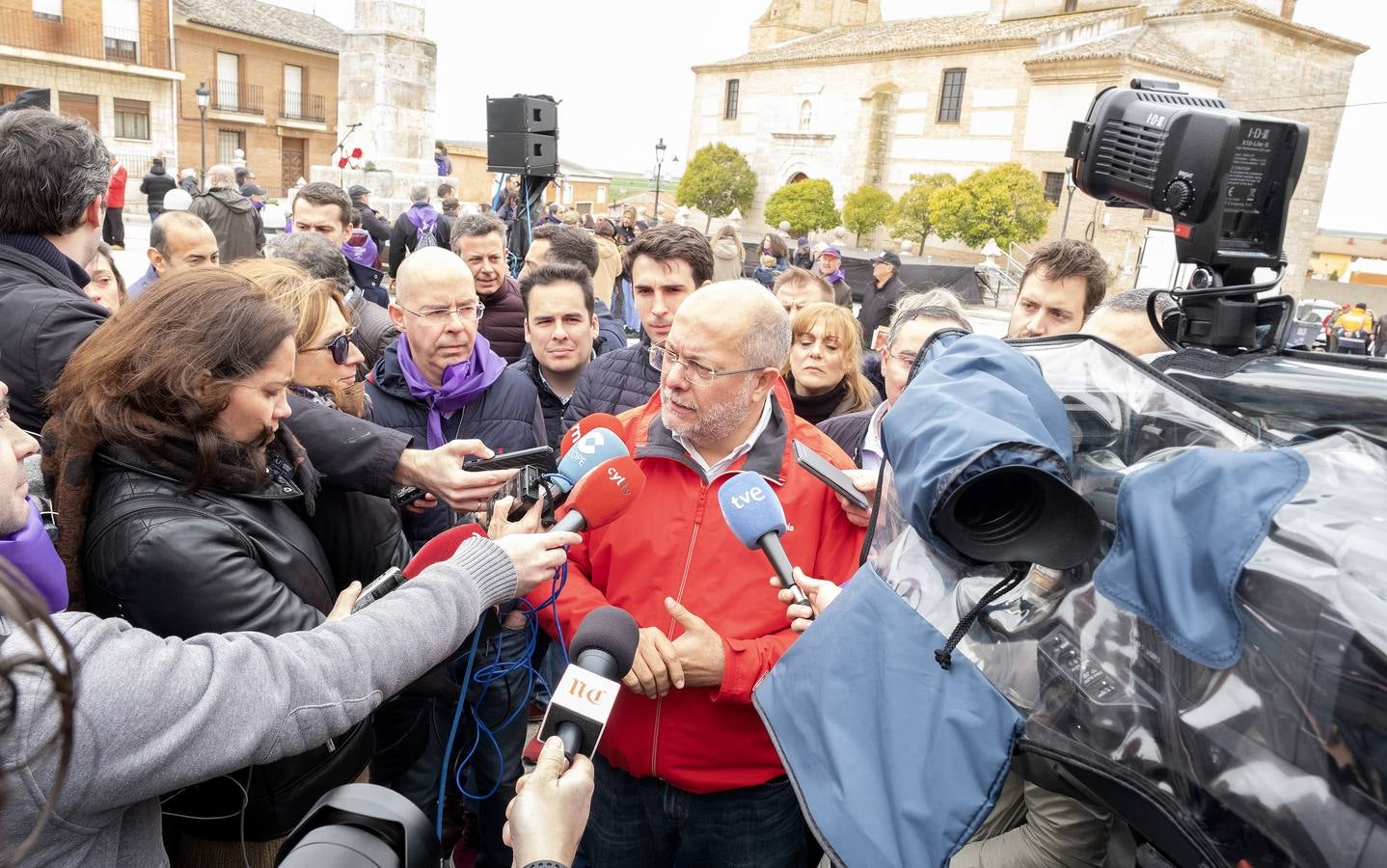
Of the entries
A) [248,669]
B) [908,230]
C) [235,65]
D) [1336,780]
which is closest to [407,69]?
[248,669]

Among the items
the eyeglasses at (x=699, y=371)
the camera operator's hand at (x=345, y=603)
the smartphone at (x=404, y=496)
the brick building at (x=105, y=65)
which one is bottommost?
the camera operator's hand at (x=345, y=603)

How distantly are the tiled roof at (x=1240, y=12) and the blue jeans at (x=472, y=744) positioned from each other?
3871 cm

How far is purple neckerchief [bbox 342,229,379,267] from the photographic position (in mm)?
6496

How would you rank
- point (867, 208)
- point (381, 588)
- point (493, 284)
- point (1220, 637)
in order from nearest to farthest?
point (1220, 637) < point (381, 588) < point (493, 284) < point (867, 208)

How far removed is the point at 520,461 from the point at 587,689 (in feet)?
2.99

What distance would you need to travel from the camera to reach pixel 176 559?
1.73 m

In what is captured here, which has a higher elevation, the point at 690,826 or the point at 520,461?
the point at 520,461

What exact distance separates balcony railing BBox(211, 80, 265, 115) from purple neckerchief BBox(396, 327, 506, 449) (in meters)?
39.9

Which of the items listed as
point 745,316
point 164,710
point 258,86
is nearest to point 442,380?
point 745,316

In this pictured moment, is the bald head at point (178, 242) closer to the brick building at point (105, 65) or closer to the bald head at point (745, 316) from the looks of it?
the bald head at point (745, 316)

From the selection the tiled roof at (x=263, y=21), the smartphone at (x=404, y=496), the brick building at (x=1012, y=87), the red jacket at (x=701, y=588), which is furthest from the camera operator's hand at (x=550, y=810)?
the tiled roof at (x=263, y=21)

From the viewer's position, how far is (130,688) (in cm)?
129

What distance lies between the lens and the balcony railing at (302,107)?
3869 centimetres

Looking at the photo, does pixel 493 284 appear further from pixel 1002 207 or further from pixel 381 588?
pixel 1002 207
